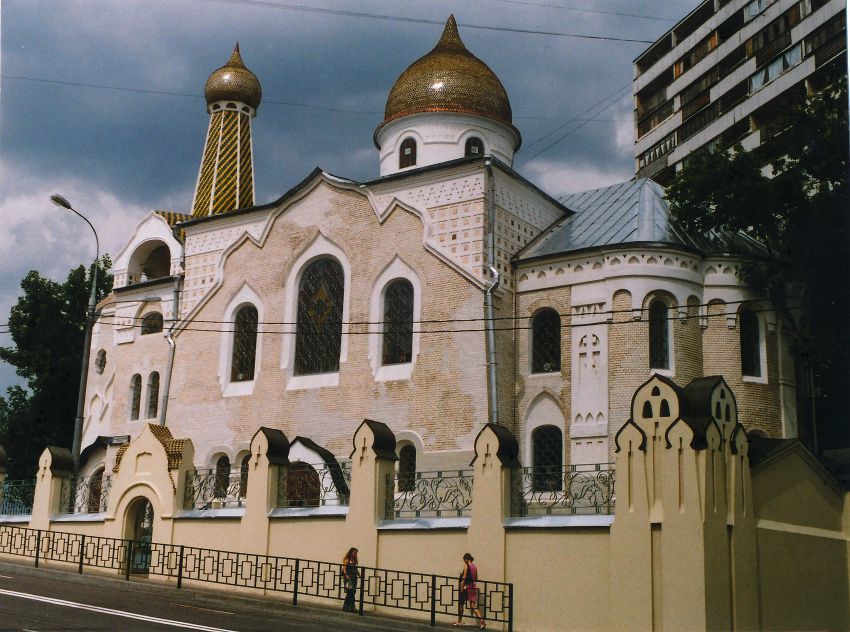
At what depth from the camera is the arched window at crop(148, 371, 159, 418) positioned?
2750 centimetres

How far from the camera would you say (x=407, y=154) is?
89.0 ft

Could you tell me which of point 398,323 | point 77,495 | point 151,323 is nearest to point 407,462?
point 398,323

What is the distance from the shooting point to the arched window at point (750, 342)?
21.6 metres

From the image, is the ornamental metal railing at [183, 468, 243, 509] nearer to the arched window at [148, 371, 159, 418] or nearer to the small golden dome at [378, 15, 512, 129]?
the arched window at [148, 371, 159, 418]

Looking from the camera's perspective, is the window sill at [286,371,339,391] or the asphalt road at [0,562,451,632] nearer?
the asphalt road at [0,562,451,632]

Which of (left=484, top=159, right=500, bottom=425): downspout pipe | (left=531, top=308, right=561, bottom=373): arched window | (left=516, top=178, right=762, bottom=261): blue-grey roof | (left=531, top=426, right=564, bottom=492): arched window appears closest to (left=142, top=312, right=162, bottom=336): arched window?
(left=484, top=159, right=500, bottom=425): downspout pipe

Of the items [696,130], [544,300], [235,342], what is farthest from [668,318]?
[696,130]

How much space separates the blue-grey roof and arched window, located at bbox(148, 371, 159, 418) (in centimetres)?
1106

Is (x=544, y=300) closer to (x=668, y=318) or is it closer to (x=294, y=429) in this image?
(x=668, y=318)

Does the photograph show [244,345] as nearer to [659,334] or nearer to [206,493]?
[206,493]

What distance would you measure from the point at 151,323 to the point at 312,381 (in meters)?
7.20

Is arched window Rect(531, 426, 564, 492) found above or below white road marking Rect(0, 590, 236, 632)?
above

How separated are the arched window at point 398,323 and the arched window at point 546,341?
8.87ft

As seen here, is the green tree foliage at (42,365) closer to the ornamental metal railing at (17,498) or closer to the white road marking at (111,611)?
the ornamental metal railing at (17,498)
